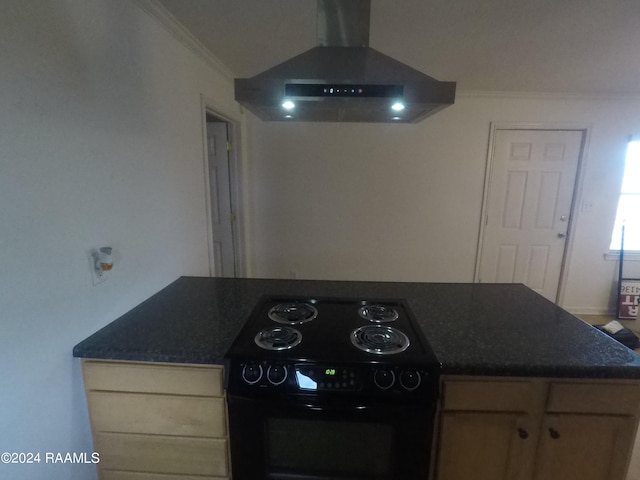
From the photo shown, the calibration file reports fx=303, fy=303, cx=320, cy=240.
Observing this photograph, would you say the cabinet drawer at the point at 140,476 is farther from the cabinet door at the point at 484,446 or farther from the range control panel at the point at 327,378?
the cabinet door at the point at 484,446

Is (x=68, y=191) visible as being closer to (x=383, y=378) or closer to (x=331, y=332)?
Answer: (x=331, y=332)

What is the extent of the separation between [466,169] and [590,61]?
121cm

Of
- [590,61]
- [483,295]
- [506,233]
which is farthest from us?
[506,233]

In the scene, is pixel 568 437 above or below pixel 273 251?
below

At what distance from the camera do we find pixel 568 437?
1.12 metres

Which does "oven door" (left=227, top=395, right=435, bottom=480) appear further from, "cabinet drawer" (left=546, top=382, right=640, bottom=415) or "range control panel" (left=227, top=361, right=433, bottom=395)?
"cabinet drawer" (left=546, top=382, right=640, bottom=415)

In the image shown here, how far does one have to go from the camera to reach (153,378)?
1.13m

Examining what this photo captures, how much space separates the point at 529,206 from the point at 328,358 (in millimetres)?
3202

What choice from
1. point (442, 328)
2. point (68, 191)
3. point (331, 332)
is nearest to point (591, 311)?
point (442, 328)

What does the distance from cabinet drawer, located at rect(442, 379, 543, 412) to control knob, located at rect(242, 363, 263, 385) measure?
0.66 m

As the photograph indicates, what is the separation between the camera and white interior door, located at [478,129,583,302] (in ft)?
10.2

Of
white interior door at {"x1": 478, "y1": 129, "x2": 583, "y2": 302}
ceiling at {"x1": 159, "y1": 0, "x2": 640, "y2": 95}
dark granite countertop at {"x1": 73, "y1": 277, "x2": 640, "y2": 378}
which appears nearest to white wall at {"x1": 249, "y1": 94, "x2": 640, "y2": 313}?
white interior door at {"x1": 478, "y1": 129, "x2": 583, "y2": 302}

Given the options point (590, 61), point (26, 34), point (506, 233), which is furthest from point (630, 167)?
point (26, 34)

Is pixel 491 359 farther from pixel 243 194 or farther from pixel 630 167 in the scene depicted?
pixel 630 167
